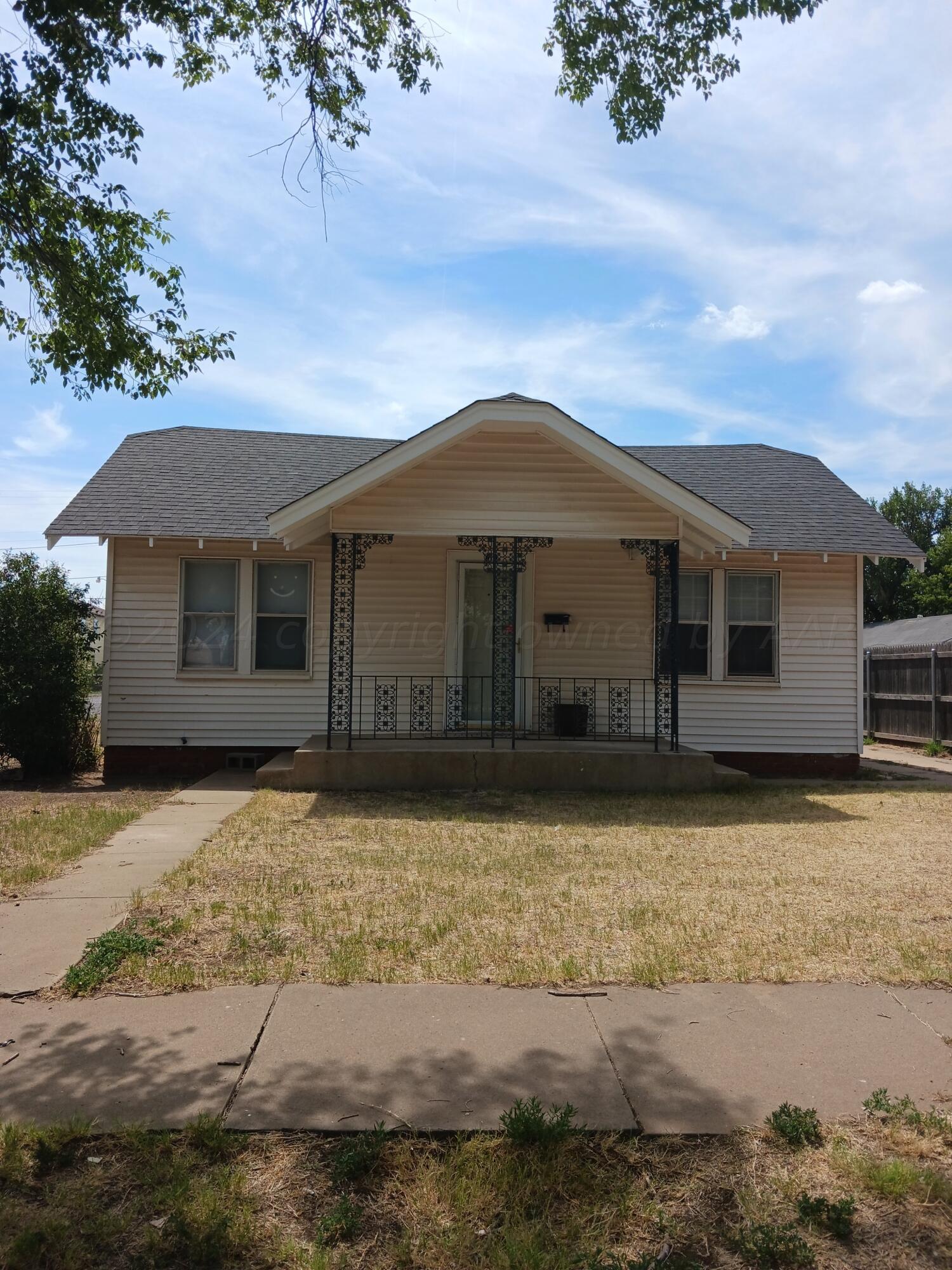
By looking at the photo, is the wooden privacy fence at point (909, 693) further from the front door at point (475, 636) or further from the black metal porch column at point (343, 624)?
the black metal porch column at point (343, 624)

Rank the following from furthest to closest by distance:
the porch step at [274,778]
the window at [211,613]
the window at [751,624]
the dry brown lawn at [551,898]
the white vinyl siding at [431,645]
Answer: the window at [751,624] < the window at [211,613] < the white vinyl siding at [431,645] < the porch step at [274,778] < the dry brown lawn at [551,898]

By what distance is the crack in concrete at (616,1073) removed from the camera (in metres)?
3.21

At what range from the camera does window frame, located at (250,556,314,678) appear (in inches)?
516

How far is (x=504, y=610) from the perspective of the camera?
13.0 metres

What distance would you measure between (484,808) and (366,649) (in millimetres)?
3931

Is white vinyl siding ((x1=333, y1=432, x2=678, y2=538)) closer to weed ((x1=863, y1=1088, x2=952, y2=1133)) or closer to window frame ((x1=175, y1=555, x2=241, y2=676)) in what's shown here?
window frame ((x1=175, y1=555, x2=241, y2=676))

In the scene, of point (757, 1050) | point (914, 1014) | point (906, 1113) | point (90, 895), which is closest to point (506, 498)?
point (90, 895)

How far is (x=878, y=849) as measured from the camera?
8.05 metres

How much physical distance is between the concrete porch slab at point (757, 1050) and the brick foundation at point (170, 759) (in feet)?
31.1

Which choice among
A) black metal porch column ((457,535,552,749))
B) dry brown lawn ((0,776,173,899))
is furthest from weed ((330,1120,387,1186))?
black metal porch column ((457,535,552,749))

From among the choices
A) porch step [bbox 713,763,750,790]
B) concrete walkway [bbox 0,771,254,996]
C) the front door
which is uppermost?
the front door

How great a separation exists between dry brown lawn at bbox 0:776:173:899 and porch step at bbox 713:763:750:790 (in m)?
6.69

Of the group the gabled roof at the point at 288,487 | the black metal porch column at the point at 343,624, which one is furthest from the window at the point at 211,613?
the black metal porch column at the point at 343,624

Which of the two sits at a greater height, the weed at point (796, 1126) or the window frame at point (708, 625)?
the window frame at point (708, 625)
